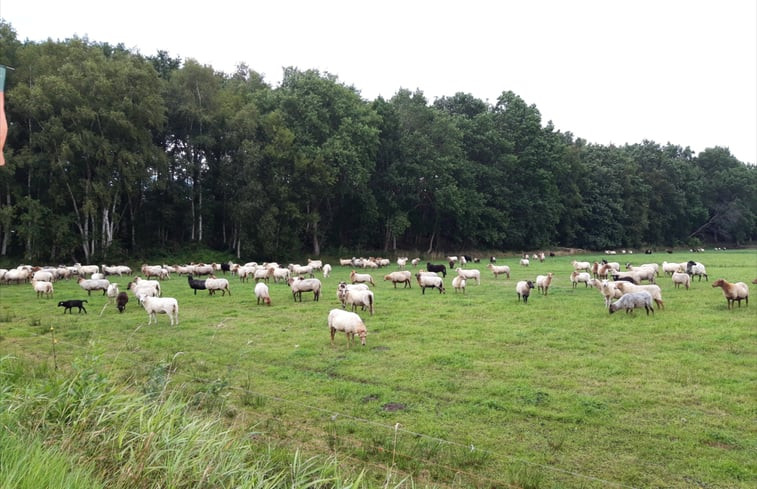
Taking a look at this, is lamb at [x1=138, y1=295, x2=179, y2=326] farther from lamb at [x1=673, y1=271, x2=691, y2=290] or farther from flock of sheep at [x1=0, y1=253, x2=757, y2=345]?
lamb at [x1=673, y1=271, x2=691, y2=290]

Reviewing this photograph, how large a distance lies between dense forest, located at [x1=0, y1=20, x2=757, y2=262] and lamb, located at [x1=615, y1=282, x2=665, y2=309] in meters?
29.1

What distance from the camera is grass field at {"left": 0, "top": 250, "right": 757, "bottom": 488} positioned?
5.80 meters

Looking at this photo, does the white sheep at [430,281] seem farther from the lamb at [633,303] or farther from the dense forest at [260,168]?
the dense forest at [260,168]

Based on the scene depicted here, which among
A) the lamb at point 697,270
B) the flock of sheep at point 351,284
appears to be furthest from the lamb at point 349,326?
the lamb at point 697,270

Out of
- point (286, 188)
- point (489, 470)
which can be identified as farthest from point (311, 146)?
point (489, 470)

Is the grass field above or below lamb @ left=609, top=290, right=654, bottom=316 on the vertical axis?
below

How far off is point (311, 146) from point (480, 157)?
85.5ft

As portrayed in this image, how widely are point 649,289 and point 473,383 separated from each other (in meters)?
11.4

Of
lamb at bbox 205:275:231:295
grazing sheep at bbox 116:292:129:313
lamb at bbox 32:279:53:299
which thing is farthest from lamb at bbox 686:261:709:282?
lamb at bbox 32:279:53:299

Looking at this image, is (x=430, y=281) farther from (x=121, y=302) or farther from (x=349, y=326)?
(x=121, y=302)

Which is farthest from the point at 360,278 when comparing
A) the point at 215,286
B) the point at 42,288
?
the point at 42,288

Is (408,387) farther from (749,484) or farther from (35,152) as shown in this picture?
(35,152)

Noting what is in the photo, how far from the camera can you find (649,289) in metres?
16.8

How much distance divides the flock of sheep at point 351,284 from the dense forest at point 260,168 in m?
6.93
